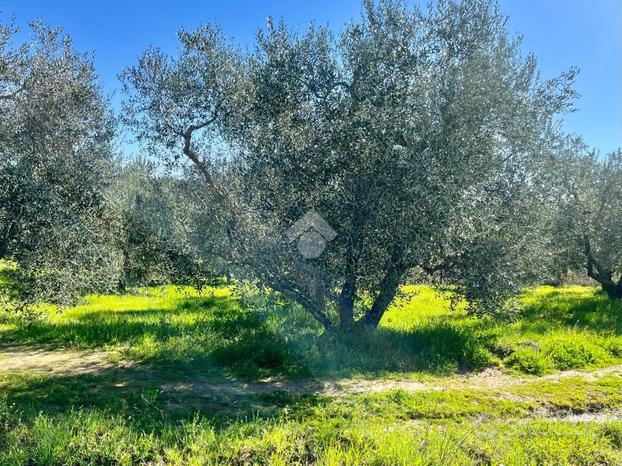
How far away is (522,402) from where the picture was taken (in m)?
7.93

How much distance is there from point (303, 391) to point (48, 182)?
17.8ft

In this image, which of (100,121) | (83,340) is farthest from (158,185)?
(83,340)

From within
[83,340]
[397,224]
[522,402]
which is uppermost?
[397,224]

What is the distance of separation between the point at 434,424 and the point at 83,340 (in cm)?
880

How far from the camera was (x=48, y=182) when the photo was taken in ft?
23.6

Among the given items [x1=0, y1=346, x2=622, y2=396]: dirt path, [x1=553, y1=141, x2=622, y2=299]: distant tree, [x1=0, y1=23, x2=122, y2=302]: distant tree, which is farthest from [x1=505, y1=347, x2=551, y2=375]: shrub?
[x1=553, y1=141, x2=622, y2=299]: distant tree

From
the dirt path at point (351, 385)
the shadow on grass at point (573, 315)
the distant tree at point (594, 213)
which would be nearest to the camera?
the dirt path at point (351, 385)

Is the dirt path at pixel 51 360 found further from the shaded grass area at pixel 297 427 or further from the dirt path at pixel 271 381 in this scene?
the shaded grass area at pixel 297 427

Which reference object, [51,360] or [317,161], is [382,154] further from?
[51,360]

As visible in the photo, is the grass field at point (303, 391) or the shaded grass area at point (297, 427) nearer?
the shaded grass area at point (297, 427)

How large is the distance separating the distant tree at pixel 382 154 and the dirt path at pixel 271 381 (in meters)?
1.76

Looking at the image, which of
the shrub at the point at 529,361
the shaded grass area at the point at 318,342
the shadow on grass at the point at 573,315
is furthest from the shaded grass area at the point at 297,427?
the shadow on grass at the point at 573,315

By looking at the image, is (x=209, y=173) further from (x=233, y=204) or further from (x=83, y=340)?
(x=83, y=340)

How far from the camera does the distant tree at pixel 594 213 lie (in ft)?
66.2
